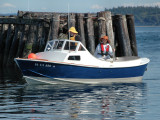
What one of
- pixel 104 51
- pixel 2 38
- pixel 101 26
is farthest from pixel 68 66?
pixel 2 38

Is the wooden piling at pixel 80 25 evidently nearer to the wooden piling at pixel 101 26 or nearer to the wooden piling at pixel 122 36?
the wooden piling at pixel 101 26

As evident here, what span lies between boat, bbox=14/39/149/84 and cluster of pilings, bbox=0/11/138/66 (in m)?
4.56

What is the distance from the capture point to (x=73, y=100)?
17.3 m

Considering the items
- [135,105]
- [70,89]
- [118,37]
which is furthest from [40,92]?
[118,37]

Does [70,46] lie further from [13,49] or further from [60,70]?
[13,49]

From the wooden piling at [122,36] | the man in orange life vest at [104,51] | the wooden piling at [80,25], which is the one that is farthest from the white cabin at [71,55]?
the wooden piling at [122,36]

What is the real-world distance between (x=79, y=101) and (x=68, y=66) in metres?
3.50

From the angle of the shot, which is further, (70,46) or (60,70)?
(70,46)

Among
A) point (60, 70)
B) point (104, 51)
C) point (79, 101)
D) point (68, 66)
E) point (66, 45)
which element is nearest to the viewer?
point (79, 101)

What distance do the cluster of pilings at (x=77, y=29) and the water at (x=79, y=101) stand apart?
410 centimetres

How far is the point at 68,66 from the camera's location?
800 inches

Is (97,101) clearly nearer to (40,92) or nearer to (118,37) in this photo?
(40,92)

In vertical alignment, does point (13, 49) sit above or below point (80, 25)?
below

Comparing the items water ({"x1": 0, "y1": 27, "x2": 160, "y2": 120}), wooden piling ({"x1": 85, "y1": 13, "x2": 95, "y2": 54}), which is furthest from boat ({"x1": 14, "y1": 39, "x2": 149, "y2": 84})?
wooden piling ({"x1": 85, "y1": 13, "x2": 95, "y2": 54})
